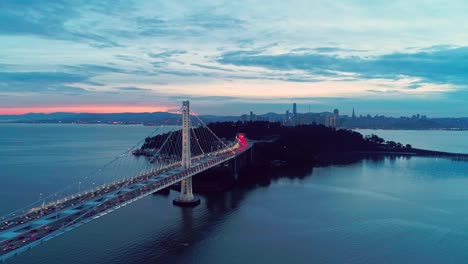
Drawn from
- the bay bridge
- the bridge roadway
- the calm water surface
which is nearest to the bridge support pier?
the bay bridge

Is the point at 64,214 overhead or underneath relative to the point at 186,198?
overhead

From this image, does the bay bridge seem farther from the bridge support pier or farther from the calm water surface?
the calm water surface

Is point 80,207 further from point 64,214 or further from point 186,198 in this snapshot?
point 186,198

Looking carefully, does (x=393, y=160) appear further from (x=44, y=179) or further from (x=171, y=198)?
(x=44, y=179)

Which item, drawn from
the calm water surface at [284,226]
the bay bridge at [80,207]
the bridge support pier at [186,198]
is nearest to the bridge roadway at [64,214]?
the bay bridge at [80,207]

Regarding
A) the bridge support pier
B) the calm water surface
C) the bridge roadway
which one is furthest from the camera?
the bridge support pier

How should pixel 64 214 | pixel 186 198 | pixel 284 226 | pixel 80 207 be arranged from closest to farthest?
pixel 64 214, pixel 80 207, pixel 284 226, pixel 186 198

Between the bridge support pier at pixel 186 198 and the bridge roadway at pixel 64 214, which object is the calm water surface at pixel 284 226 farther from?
the bridge roadway at pixel 64 214

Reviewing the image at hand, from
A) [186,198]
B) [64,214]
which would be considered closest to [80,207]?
[64,214]
